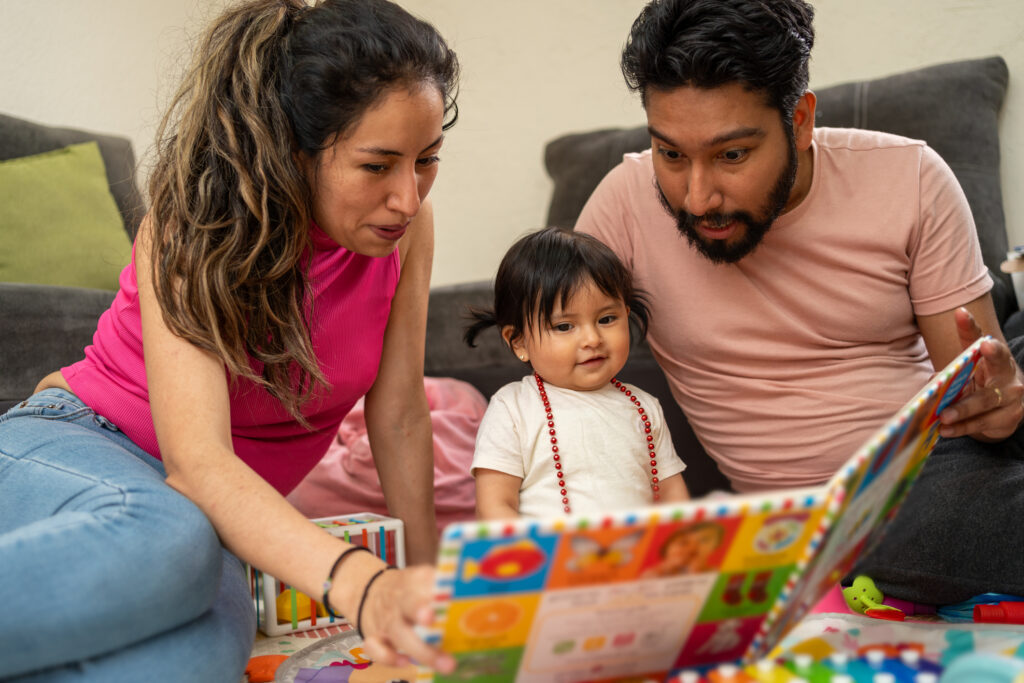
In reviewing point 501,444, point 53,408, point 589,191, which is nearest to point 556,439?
point 501,444

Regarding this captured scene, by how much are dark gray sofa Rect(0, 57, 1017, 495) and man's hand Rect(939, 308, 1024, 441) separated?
60cm

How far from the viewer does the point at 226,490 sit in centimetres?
93

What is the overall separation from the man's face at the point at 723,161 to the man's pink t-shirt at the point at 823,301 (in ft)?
0.29

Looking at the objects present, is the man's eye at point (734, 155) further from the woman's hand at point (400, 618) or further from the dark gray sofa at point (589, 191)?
the woman's hand at point (400, 618)

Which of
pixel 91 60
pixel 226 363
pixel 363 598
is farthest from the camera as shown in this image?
pixel 91 60

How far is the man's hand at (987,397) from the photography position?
105 cm

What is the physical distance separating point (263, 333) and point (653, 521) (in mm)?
657

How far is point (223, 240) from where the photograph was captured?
1044 mm

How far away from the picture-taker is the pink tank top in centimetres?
Result: 120

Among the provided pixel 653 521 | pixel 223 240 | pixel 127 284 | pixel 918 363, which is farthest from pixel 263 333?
pixel 918 363

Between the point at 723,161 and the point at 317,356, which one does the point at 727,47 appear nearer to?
the point at 723,161

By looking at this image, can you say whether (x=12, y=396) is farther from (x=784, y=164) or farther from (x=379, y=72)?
(x=784, y=164)

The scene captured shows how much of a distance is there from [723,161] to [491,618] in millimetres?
827

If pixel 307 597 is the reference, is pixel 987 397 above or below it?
above
